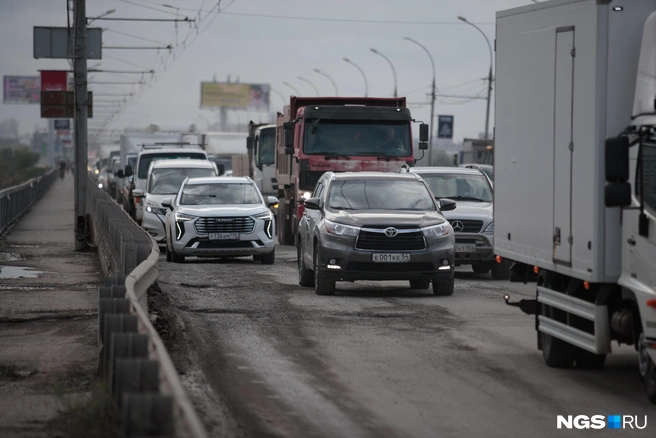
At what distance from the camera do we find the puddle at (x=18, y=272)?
792 inches

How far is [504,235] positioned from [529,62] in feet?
5.81

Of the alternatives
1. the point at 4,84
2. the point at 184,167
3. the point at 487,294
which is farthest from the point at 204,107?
the point at 487,294

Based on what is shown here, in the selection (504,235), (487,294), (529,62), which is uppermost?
(529,62)

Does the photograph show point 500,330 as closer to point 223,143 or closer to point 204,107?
point 223,143

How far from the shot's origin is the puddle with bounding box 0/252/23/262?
23719 mm

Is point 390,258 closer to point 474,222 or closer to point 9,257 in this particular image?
point 474,222

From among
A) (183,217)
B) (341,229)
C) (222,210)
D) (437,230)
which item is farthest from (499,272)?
(183,217)

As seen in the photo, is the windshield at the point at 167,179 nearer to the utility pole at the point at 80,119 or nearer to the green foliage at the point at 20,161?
the utility pole at the point at 80,119

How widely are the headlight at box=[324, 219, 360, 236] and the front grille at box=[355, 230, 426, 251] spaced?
0.09m

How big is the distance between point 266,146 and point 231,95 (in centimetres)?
12324

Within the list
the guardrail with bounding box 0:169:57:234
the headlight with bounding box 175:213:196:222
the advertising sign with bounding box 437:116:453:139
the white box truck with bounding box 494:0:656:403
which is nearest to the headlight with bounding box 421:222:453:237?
the white box truck with bounding box 494:0:656:403

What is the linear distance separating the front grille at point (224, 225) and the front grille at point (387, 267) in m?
6.90

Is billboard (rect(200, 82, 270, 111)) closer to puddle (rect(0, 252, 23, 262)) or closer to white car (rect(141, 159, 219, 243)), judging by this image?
white car (rect(141, 159, 219, 243))

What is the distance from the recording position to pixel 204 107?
165875mm
